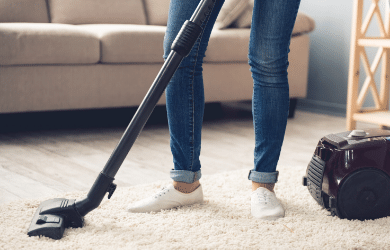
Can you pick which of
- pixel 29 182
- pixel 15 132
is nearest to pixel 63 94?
pixel 15 132

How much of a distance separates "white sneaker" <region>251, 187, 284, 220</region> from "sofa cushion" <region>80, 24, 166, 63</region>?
49.4 inches

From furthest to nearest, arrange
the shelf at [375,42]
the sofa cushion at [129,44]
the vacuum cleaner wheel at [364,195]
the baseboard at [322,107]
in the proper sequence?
the baseboard at [322,107]
the sofa cushion at [129,44]
the shelf at [375,42]
the vacuum cleaner wheel at [364,195]

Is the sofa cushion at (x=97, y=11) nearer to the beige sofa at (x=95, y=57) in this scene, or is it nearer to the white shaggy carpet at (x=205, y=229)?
the beige sofa at (x=95, y=57)

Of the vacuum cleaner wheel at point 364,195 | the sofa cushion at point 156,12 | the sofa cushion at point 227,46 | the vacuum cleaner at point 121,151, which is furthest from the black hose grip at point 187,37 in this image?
the sofa cushion at point 156,12

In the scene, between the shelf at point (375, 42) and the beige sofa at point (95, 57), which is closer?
the shelf at point (375, 42)

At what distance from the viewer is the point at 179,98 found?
1061 mm

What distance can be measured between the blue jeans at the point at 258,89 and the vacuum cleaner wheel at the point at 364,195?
18cm

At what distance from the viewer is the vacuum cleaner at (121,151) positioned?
87 cm

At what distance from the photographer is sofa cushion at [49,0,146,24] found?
8.59 feet

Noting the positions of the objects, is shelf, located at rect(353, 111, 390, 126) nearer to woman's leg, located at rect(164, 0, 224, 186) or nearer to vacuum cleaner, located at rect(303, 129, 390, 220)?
vacuum cleaner, located at rect(303, 129, 390, 220)

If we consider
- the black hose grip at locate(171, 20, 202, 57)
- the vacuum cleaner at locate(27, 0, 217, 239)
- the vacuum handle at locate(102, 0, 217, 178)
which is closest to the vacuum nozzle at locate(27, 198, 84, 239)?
the vacuum cleaner at locate(27, 0, 217, 239)

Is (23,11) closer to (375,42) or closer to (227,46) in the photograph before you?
(227,46)

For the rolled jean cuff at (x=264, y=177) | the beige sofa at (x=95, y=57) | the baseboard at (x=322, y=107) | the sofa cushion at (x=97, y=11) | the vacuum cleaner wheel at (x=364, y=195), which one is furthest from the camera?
the baseboard at (x=322, y=107)

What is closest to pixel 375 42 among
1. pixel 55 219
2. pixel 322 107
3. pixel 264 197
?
pixel 322 107
